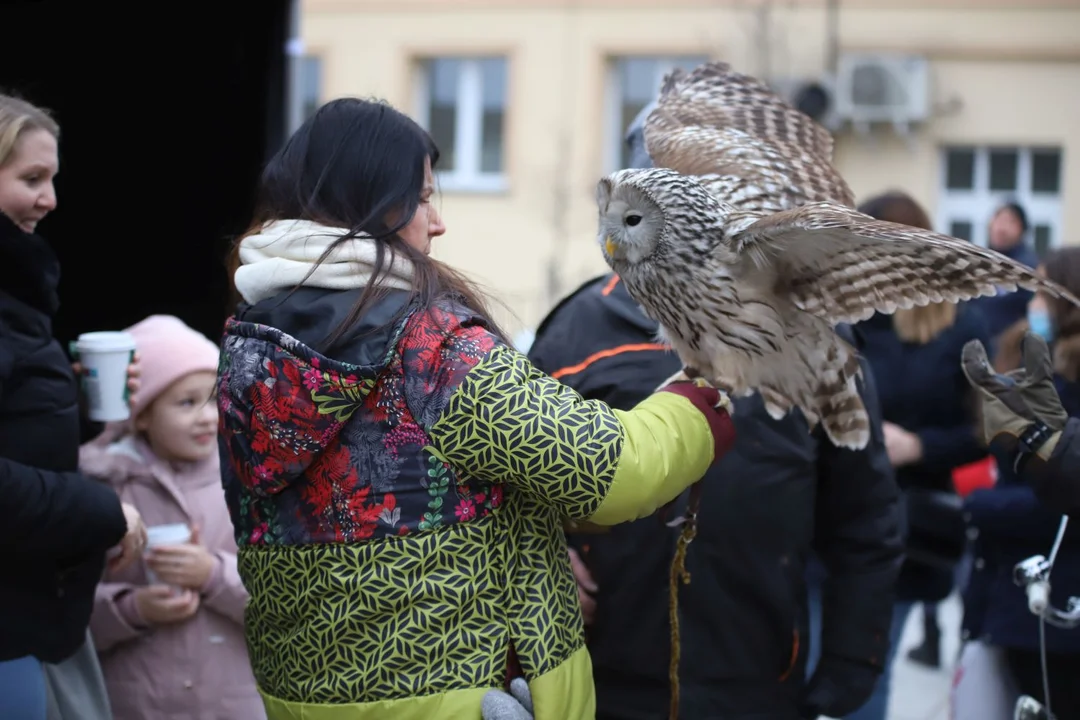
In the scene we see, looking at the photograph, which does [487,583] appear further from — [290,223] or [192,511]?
[192,511]

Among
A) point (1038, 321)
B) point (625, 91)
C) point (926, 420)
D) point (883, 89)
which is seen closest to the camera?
point (1038, 321)

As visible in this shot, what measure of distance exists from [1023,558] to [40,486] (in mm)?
2270

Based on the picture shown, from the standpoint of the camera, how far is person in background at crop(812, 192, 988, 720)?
394 centimetres

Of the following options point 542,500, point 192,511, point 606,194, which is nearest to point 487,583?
point 542,500

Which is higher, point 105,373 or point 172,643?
point 105,373

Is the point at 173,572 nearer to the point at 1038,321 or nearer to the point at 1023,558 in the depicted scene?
the point at 1023,558

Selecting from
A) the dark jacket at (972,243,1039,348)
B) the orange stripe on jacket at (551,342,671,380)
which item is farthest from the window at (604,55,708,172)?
the orange stripe on jacket at (551,342,671,380)

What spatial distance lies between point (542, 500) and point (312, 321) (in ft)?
1.39

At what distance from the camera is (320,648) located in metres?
1.78

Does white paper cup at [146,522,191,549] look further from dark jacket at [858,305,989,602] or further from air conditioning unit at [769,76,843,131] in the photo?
air conditioning unit at [769,76,843,131]

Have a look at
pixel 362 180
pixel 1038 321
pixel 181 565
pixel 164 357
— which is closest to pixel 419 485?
pixel 362 180

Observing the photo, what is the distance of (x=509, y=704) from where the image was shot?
1711 mm

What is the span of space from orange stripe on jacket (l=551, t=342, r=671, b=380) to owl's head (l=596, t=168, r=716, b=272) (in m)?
0.16

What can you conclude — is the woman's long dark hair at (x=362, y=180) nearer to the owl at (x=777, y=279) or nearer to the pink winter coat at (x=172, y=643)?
the owl at (x=777, y=279)
